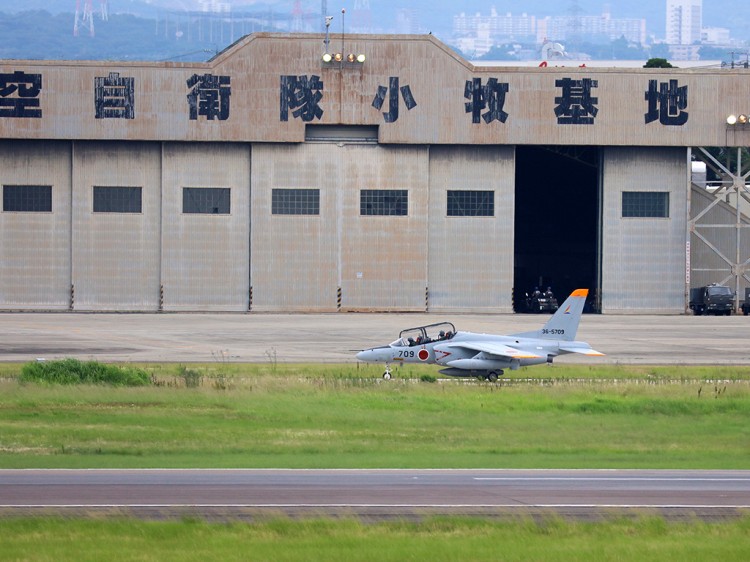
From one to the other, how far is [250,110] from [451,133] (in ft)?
38.3

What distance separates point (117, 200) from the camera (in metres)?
66.4

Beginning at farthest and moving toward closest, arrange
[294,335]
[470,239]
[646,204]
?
[646,204] → [470,239] → [294,335]

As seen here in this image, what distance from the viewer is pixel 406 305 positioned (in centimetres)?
6688

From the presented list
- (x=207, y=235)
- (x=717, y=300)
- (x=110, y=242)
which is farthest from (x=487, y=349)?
(x=717, y=300)

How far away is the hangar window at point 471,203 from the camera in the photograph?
6725cm

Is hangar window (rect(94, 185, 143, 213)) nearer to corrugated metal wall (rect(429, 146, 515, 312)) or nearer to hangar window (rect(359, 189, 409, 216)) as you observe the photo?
hangar window (rect(359, 189, 409, 216))

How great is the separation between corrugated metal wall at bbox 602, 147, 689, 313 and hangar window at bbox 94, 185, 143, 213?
1084 inches

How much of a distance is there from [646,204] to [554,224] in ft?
53.4

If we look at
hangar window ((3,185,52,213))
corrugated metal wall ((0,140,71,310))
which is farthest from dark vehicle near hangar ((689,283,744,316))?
hangar window ((3,185,52,213))

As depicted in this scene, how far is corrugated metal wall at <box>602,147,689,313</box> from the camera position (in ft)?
224

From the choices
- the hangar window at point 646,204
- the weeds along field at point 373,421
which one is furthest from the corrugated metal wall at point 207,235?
the weeds along field at point 373,421

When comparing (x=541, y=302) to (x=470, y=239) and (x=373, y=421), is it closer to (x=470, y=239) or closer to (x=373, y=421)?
(x=470, y=239)

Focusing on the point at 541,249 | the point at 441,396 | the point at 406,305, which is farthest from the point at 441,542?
the point at 541,249

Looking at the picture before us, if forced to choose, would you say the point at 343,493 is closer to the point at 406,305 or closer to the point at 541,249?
the point at 406,305
